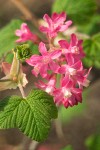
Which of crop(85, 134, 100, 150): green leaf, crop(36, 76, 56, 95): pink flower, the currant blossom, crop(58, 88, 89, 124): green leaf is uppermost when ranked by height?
the currant blossom

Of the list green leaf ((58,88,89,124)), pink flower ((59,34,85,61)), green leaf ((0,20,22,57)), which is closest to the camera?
pink flower ((59,34,85,61))

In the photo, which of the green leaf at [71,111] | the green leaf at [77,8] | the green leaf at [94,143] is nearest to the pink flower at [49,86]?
the green leaf at [77,8]

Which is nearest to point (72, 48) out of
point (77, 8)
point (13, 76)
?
point (13, 76)

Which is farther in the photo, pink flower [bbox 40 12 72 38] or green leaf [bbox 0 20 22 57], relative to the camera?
green leaf [bbox 0 20 22 57]

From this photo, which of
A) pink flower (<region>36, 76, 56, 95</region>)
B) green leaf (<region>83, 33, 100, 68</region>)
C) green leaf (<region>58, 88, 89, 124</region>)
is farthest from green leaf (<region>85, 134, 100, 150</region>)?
pink flower (<region>36, 76, 56, 95</region>)

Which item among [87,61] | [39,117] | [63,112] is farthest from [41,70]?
[63,112]

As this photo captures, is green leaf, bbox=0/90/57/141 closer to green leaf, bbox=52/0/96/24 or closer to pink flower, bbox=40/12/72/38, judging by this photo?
pink flower, bbox=40/12/72/38

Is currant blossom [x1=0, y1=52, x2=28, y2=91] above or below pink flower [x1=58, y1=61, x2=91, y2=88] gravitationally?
above
